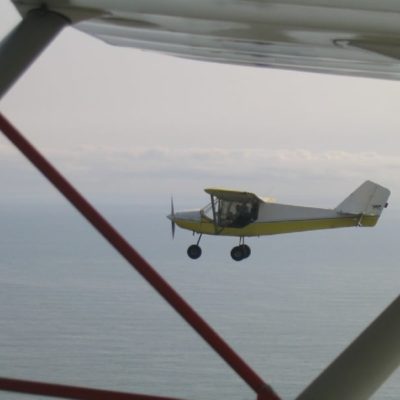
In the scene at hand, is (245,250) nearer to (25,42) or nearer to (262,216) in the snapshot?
(262,216)

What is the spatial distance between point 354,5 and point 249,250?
21193mm

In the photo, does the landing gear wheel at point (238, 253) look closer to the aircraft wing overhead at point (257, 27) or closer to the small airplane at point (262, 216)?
the small airplane at point (262, 216)

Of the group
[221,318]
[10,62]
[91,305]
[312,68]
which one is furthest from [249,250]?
[91,305]

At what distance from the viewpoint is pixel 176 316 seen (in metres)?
96.7

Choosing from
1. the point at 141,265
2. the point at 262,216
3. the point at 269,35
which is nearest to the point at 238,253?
the point at 262,216

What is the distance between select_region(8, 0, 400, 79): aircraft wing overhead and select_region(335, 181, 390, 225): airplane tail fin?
22957 millimetres

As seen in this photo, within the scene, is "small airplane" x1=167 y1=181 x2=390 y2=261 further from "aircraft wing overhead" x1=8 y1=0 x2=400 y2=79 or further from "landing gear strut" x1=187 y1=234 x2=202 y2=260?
"aircraft wing overhead" x1=8 y1=0 x2=400 y2=79

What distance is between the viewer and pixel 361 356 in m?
1.72

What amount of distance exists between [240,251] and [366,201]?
19.7 ft

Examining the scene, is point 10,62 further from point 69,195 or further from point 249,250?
point 249,250

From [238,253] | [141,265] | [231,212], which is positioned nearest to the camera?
[141,265]

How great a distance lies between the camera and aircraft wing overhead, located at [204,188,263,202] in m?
22.4

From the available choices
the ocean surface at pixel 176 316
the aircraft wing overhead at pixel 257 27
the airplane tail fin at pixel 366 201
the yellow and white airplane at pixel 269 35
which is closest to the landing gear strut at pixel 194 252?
the airplane tail fin at pixel 366 201

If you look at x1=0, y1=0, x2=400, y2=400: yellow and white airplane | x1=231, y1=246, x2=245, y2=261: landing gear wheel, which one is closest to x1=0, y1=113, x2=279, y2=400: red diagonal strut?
x1=0, y1=0, x2=400, y2=400: yellow and white airplane
